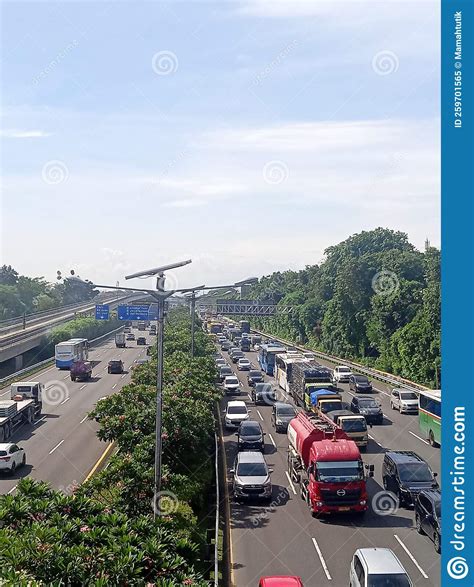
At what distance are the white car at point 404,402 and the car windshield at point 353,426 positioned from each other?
13.3 metres

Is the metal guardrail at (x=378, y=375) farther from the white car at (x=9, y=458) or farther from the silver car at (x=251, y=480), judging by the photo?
the white car at (x=9, y=458)

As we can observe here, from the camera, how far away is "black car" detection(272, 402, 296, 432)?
38250 mm

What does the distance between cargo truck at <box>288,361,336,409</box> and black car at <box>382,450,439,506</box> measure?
15.1 meters

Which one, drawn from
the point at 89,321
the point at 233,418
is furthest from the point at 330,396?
the point at 89,321

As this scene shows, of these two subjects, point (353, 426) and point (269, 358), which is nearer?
point (353, 426)

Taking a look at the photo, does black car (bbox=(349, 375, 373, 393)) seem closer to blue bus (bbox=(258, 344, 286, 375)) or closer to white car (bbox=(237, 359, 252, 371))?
blue bus (bbox=(258, 344, 286, 375))

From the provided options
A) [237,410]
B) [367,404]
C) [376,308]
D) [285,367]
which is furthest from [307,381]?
[376,308]

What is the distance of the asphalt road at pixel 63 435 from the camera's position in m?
28.4

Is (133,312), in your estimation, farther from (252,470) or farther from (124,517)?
(124,517)

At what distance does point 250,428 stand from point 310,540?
12561 mm

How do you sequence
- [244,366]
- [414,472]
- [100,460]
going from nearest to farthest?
[414,472], [100,460], [244,366]

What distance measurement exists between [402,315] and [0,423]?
150ft

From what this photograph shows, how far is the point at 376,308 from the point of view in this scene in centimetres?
7244

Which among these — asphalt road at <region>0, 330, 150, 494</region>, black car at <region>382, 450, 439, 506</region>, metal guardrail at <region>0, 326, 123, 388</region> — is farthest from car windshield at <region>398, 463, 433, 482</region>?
metal guardrail at <region>0, 326, 123, 388</region>
